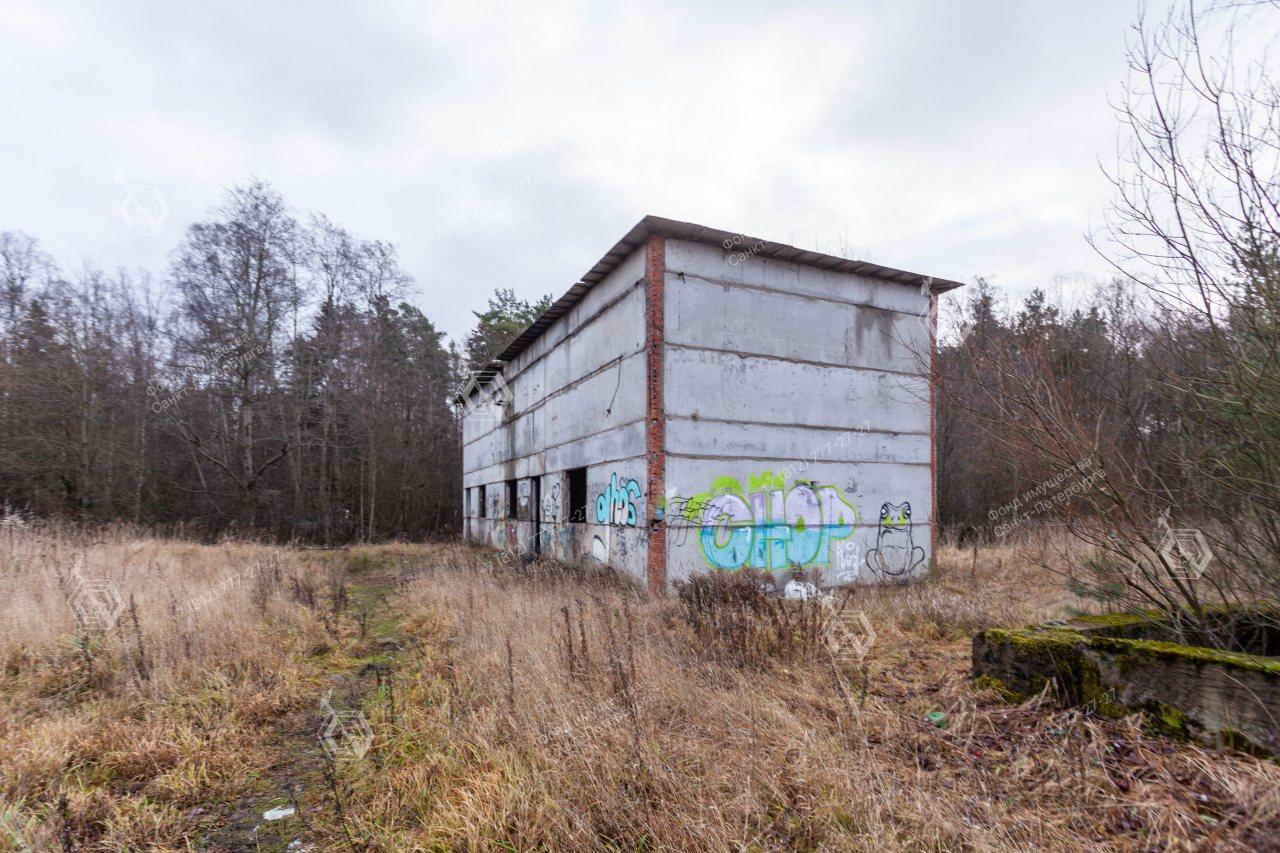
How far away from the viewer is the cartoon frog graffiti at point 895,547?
38.9 feet

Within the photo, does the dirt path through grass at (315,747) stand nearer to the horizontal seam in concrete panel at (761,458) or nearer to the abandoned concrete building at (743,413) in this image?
the abandoned concrete building at (743,413)

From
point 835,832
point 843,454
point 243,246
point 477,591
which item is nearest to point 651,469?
point 477,591

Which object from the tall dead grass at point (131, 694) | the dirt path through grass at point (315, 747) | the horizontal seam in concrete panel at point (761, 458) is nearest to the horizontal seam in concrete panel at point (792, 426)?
the horizontal seam in concrete panel at point (761, 458)

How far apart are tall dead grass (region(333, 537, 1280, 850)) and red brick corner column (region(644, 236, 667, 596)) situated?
4071mm

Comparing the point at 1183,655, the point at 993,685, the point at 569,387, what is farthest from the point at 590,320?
the point at 1183,655

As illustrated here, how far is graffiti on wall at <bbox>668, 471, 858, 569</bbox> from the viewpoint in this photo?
10.2 m

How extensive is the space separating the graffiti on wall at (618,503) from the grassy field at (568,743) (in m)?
3.35

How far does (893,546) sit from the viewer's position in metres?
12.0

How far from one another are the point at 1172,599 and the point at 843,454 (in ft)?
24.8

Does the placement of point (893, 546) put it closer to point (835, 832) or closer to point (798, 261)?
point (798, 261)

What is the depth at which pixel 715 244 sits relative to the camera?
10.7 meters

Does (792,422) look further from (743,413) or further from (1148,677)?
(1148,677)

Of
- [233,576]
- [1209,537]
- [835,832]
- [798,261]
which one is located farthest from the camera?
[798,261]

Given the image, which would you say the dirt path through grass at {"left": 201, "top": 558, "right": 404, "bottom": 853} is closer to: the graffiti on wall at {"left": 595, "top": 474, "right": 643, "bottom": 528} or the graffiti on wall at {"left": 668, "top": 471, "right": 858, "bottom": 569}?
the graffiti on wall at {"left": 595, "top": 474, "right": 643, "bottom": 528}
